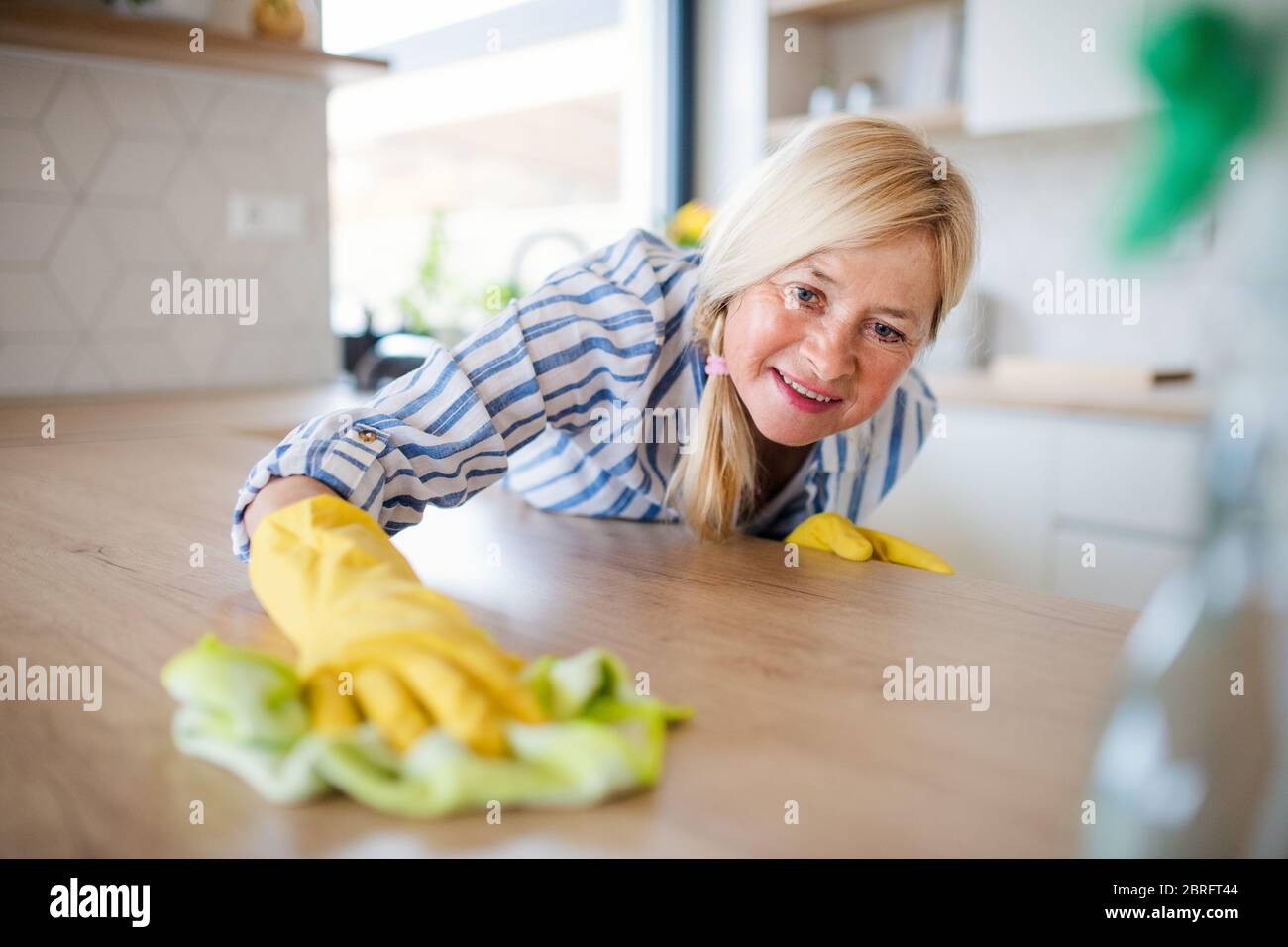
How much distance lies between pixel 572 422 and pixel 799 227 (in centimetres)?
35

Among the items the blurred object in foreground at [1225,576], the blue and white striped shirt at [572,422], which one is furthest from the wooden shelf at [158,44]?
the blurred object in foreground at [1225,576]

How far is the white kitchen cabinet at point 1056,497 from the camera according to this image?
2170 mm

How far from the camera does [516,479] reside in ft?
4.55

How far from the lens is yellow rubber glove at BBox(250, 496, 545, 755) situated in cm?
57

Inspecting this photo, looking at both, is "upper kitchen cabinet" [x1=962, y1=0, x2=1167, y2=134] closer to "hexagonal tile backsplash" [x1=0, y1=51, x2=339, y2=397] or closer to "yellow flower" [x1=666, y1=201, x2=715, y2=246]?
"yellow flower" [x1=666, y1=201, x2=715, y2=246]

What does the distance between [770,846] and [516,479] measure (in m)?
0.93

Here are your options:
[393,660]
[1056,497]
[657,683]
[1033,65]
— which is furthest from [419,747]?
[1033,65]

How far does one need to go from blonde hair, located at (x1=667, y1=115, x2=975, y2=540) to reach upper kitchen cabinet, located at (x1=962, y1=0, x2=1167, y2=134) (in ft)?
4.97

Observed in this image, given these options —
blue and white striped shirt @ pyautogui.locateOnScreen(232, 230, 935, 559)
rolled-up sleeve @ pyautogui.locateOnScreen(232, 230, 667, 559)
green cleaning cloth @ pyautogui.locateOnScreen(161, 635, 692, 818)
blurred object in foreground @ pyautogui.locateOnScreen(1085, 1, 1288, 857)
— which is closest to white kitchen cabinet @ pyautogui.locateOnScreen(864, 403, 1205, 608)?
blue and white striped shirt @ pyautogui.locateOnScreen(232, 230, 935, 559)

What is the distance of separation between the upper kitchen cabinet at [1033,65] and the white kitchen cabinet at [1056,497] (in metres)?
0.68

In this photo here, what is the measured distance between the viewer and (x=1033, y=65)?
2.51m
